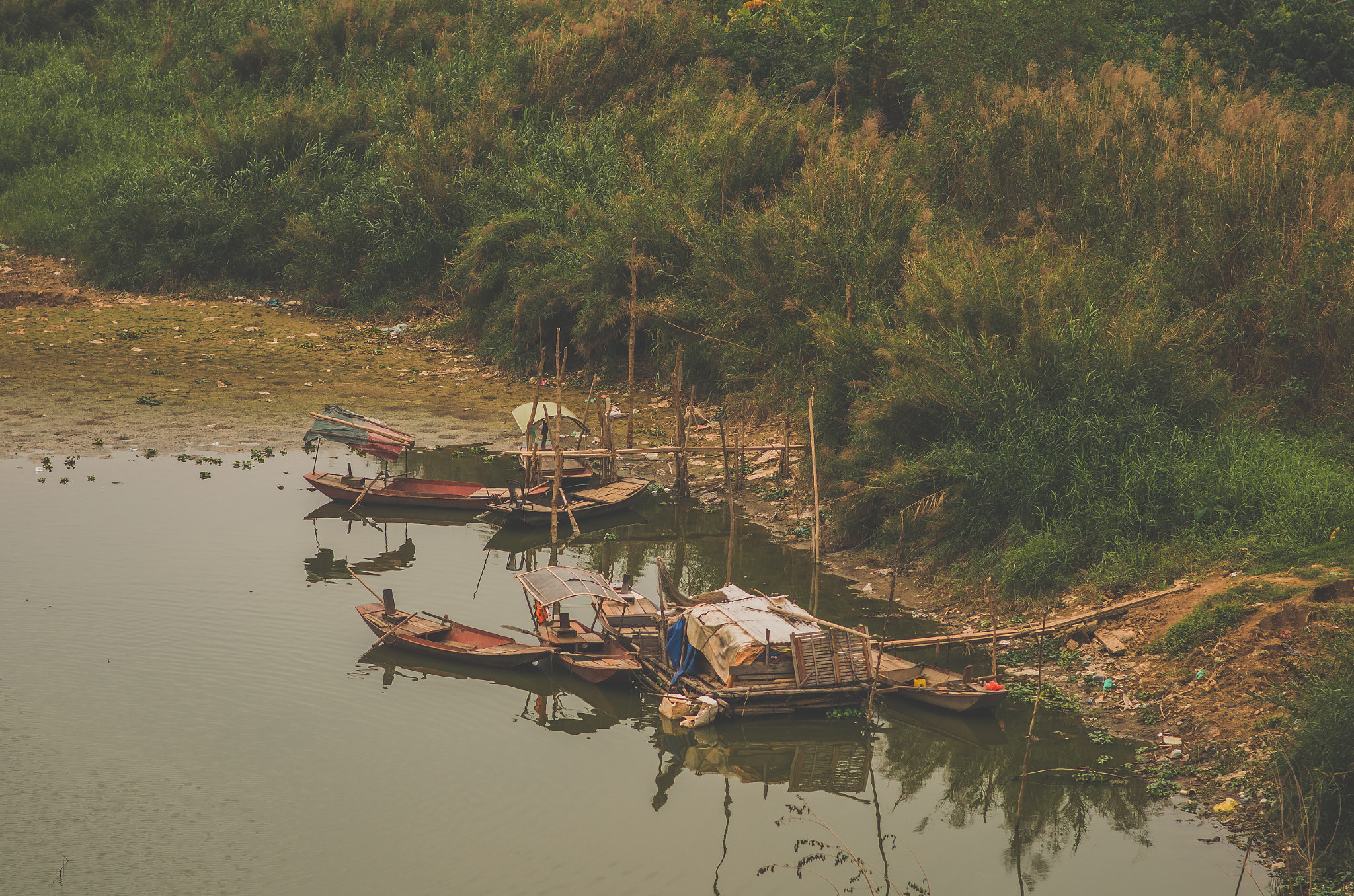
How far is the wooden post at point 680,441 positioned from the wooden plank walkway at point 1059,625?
607 centimetres

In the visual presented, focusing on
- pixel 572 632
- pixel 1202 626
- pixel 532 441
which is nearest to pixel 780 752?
pixel 572 632

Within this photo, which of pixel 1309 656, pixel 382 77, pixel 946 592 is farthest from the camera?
pixel 382 77

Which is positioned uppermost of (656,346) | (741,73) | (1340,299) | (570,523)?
(741,73)

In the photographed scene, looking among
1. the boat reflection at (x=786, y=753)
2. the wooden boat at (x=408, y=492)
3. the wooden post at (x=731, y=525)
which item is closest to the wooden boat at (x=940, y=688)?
the boat reflection at (x=786, y=753)

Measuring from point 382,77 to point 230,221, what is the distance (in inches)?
267

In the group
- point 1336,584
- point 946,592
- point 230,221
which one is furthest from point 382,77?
point 1336,584

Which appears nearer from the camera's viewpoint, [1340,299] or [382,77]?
[1340,299]

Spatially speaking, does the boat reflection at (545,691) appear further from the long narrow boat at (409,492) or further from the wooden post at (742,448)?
the wooden post at (742,448)

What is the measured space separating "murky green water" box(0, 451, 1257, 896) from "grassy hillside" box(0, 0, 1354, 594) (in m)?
2.99

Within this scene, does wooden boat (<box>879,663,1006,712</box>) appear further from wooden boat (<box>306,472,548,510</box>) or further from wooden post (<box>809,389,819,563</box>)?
wooden boat (<box>306,472,548,510</box>)

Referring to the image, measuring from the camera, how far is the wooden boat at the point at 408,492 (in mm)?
16750

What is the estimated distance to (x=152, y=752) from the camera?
10141mm

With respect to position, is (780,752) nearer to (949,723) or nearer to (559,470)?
Answer: (949,723)

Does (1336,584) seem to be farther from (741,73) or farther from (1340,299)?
(741,73)
